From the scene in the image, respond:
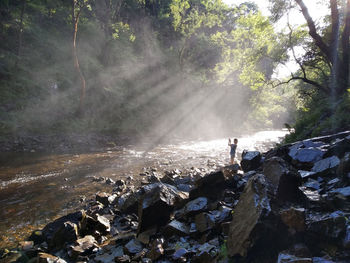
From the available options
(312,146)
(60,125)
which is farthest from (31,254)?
(60,125)

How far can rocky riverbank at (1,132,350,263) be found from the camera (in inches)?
136

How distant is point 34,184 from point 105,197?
470 centimetres

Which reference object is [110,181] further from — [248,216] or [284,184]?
[284,184]

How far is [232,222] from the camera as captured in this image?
13.9ft

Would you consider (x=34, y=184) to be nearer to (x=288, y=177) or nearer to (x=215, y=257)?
(x=215, y=257)

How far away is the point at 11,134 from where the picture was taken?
1761 centimetres

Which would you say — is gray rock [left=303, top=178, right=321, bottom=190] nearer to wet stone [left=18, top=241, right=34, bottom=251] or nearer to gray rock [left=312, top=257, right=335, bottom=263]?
gray rock [left=312, top=257, right=335, bottom=263]

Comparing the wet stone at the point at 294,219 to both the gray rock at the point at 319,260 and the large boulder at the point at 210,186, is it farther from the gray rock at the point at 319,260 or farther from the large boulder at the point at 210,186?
the large boulder at the point at 210,186

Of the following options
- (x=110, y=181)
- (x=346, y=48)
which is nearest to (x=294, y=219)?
(x=110, y=181)

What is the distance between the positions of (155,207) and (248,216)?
2939 mm

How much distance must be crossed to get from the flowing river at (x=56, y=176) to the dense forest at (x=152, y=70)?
6.31 m

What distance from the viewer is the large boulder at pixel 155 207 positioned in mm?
5844

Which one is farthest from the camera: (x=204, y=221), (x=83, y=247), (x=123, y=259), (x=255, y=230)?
(x=83, y=247)

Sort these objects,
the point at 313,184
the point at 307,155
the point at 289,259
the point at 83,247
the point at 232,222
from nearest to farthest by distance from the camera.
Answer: the point at 289,259, the point at 232,222, the point at 313,184, the point at 83,247, the point at 307,155
